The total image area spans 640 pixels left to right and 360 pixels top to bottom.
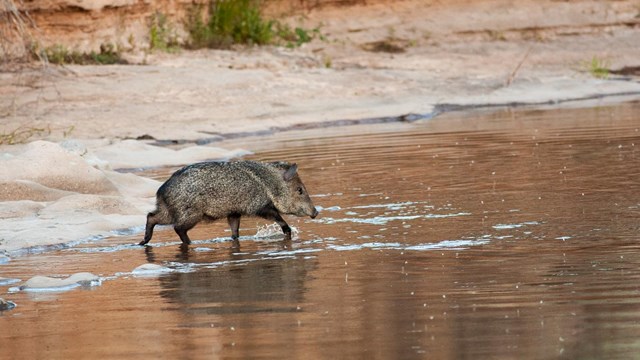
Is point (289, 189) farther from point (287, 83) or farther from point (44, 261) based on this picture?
point (287, 83)

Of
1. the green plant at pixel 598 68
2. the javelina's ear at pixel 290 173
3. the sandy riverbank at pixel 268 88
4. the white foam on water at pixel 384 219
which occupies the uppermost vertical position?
the javelina's ear at pixel 290 173

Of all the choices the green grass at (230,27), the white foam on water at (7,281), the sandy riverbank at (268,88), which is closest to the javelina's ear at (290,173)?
the sandy riverbank at (268,88)

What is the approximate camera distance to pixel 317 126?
23.4 metres

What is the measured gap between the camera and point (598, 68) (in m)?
28.8

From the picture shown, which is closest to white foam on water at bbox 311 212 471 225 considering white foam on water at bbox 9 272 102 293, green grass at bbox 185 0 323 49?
white foam on water at bbox 9 272 102 293

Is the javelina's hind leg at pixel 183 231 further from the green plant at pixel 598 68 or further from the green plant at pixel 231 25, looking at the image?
the green plant at pixel 598 68

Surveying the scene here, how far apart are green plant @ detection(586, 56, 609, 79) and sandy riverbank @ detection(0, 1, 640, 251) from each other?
5.8 inches

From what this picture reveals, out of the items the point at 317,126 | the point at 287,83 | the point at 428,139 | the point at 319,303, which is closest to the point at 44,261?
the point at 319,303

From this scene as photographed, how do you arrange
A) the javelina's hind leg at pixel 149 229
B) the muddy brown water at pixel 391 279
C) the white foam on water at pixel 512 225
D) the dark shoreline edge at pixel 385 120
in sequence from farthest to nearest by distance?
1. the dark shoreline edge at pixel 385 120
2. the javelina's hind leg at pixel 149 229
3. the white foam on water at pixel 512 225
4. the muddy brown water at pixel 391 279

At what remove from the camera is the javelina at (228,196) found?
37.1 feet

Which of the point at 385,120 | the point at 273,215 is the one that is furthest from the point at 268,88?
the point at 273,215

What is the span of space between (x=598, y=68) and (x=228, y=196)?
736 inches

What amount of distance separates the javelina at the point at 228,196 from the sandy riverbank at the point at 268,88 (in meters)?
0.84

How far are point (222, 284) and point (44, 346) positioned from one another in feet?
6.38
